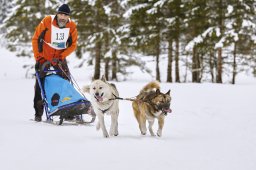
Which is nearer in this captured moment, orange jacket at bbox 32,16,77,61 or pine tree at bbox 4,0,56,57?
orange jacket at bbox 32,16,77,61

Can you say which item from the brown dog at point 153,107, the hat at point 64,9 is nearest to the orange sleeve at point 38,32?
the hat at point 64,9

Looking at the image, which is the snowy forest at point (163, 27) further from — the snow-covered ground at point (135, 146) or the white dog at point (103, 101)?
the white dog at point (103, 101)

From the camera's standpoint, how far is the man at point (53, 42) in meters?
7.84

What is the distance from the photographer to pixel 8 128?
6.70 m

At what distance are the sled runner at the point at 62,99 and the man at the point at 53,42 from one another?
197mm

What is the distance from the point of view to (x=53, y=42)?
8016mm

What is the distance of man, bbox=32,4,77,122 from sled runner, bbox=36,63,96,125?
0.65ft

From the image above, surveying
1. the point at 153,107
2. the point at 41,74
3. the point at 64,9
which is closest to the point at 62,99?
the point at 41,74

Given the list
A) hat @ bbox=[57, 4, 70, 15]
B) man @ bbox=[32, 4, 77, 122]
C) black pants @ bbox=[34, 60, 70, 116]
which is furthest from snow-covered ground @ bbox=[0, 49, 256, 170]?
hat @ bbox=[57, 4, 70, 15]

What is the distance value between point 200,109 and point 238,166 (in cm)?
679

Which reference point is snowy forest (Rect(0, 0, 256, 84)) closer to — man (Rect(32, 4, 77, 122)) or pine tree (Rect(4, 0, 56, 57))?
pine tree (Rect(4, 0, 56, 57))

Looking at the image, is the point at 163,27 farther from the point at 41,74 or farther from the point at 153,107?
the point at 153,107

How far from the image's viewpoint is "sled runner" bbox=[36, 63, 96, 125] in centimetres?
743

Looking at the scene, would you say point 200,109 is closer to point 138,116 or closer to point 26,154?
point 138,116
